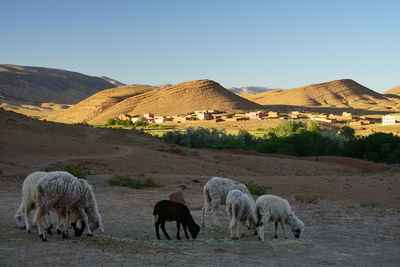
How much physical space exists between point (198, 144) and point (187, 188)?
28.7 meters

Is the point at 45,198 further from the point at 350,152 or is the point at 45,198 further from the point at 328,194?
the point at 350,152

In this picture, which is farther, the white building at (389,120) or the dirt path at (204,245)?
the white building at (389,120)

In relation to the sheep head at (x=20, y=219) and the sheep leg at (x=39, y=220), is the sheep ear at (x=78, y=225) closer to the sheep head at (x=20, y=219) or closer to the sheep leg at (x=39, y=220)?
the sheep leg at (x=39, y=220)

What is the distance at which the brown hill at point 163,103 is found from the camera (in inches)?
5128

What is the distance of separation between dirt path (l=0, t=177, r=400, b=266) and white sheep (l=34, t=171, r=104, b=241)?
44 centimetres

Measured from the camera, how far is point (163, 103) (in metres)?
138

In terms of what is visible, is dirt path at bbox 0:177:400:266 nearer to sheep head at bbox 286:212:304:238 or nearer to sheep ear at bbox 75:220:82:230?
sheep head at bbox 286:212:304:238

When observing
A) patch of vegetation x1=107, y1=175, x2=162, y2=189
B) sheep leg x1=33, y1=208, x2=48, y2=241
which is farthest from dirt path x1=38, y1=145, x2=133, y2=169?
sheep leg x1=33, y1=208, x2=48, y2=241

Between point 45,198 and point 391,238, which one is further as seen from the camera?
point 391,238

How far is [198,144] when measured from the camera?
49500mm

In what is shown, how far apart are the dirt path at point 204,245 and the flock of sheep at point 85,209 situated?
319mm

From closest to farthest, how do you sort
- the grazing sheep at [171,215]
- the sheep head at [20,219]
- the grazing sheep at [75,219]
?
the grazing sheep at [75,219] < the grazing sheep at [171,215] < the sheep head at [20,219]

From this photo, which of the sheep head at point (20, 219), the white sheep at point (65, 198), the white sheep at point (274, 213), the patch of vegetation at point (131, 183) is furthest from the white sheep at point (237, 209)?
the patch of vegetation at point (131, 183)

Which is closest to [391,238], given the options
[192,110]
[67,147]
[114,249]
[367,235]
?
[367,235]
